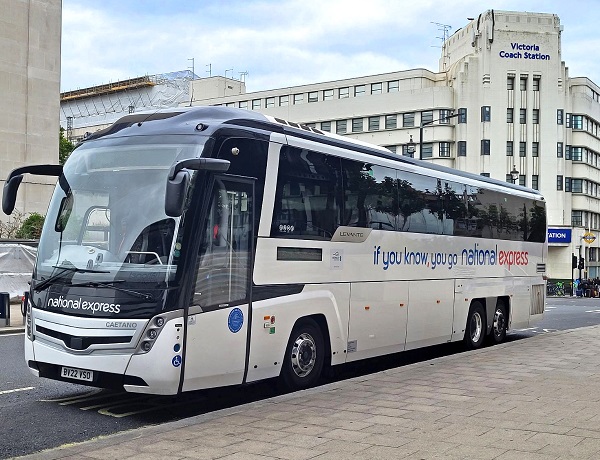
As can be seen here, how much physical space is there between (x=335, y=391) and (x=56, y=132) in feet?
135

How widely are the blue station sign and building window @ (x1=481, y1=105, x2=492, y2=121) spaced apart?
38.2ft

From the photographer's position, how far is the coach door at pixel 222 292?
8.62 meters

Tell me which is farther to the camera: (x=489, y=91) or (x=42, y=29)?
(x=489, y=91)

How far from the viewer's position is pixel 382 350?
1249cm

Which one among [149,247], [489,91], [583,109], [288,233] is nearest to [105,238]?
[149,247]

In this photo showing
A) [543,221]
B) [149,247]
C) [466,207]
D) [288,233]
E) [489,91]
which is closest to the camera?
[149,247]

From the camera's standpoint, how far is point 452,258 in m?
14.8

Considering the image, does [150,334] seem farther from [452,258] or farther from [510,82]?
[510,82]

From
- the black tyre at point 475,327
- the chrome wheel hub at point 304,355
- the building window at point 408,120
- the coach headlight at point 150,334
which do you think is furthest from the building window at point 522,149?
the coach headlight at point 150,334

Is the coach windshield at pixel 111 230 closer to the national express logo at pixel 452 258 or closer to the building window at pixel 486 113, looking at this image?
the national express logo at pixel 452 258

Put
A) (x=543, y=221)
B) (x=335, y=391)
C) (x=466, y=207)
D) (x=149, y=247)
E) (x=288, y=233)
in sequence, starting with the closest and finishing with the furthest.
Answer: (x=149, y=247)
(x=335, y=391)
(x=288, y=233)
(x=466, y=207)
(x=543, y=221)

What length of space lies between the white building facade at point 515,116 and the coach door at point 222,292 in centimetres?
6389

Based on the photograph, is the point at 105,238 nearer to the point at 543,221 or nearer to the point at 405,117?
the point at 543,221

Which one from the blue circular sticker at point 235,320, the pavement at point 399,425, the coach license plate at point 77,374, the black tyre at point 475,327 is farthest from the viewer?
the black tyre at point 475,327
